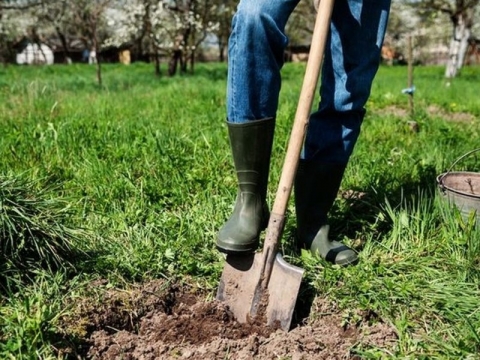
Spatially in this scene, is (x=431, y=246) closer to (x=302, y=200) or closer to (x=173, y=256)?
(x=302, y=200)

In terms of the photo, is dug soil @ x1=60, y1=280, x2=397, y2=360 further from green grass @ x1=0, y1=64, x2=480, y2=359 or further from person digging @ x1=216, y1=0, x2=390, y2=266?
person digging @ x1=216, y1=0, x2=390, y2=266

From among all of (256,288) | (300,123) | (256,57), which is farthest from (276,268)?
(256,57)

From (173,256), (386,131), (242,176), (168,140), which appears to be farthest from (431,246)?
(386,131)

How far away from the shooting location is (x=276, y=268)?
1.91 meters

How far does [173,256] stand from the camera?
214 centimetres

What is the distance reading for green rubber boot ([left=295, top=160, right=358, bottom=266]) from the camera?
2150mm

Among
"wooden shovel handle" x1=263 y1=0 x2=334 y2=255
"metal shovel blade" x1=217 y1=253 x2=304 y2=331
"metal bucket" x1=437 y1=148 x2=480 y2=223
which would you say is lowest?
"metal shovel blade" x1=217 y1=253 x2=304 y2=331

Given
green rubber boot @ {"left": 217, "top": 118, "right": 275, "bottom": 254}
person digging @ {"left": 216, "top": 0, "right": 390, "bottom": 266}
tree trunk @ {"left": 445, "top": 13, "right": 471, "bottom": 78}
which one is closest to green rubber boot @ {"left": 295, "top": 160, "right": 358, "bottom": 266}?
person digging @ {"left": 216, "top": 0, "right": 390, "bottom": 266}

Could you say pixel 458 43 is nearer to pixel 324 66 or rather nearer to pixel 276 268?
pixel 324 66

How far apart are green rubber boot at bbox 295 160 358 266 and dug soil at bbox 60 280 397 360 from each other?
28 cm

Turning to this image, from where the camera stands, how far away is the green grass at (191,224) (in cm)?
177

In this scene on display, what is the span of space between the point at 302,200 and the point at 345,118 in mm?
381

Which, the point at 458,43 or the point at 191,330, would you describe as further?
the point at 458,43

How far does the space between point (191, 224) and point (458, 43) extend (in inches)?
770
